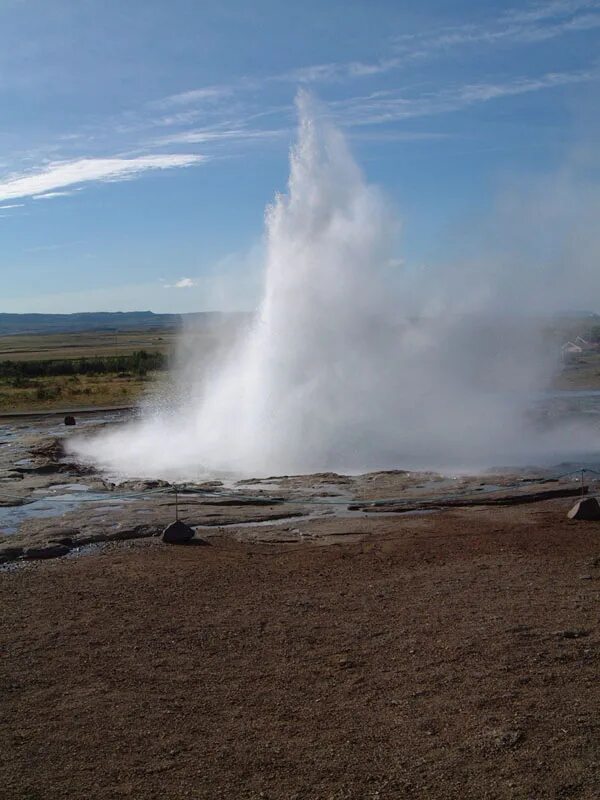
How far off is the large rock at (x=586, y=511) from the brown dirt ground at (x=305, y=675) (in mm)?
1944

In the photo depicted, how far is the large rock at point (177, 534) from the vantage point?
1175cm

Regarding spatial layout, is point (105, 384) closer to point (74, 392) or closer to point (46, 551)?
point (74, 392)

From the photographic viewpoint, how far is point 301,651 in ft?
23.8

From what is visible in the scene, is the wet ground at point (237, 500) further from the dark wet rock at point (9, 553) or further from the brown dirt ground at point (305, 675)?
the brown dirt ground at point (305, 675)

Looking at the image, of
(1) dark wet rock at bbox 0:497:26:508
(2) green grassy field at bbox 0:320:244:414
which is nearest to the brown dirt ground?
(1) dark wet rock at bbox 0:497:26:508

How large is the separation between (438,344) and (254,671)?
2193cm

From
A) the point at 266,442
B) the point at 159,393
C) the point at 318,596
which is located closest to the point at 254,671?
the point at 318,596

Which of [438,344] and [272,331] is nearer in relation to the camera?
[272,331]

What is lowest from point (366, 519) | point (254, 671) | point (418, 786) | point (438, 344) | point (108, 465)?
point (418, 786)

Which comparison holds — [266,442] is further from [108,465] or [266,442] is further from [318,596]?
[318,596]

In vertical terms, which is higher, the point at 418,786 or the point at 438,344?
the point at 438,344

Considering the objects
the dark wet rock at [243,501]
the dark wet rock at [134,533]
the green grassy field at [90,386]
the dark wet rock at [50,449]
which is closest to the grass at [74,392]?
the green grassy field at [90,386]

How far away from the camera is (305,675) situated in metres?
6.73

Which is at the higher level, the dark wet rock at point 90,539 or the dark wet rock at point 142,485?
the dark wet rock at point 142,485
